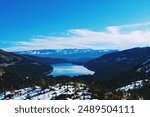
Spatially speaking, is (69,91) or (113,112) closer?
(113,112)

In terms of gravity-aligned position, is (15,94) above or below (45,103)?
below

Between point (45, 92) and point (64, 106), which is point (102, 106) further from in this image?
point (45, 92)

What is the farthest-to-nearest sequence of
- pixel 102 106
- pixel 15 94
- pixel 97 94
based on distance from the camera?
pixel 15 94
pixel 97 94
pixel 102 106

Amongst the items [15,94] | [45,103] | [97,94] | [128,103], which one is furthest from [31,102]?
[15,94]

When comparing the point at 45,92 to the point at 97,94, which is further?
the point at 45,92

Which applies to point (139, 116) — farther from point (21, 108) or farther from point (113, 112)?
point (21, 108)

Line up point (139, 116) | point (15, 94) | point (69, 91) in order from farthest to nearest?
point (15, 94) → point (69, 91) → point (139, 116)

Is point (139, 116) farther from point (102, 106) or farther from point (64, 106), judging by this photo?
point (64, 106)

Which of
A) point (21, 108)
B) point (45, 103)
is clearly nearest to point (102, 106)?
point (45, 103)

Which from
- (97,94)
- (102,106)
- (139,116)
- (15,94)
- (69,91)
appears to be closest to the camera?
(139,116)
